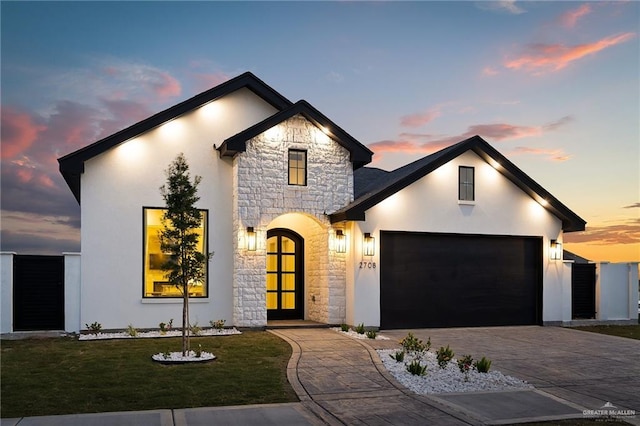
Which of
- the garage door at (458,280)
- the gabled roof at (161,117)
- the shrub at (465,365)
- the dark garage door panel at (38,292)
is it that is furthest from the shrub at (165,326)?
the shrub at (465,365)

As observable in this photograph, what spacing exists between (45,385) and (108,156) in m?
7.45

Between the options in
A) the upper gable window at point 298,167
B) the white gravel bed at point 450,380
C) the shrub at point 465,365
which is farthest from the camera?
the upper gable window at point 298,167

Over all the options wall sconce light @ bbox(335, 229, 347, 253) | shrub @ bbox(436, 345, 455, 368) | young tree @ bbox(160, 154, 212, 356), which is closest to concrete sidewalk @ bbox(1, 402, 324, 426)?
shrub @ bbox(436, 345, 455, 368)

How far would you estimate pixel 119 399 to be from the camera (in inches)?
320

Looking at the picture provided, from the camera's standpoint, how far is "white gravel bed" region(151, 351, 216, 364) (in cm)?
1073

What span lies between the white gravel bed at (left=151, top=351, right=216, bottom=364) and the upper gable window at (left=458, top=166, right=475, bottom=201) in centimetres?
920

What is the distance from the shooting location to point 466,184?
17234 mm

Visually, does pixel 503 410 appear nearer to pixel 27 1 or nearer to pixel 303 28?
pixel 303 28

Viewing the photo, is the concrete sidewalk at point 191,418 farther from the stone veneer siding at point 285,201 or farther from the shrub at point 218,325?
the stone veneer siding at point 285,201

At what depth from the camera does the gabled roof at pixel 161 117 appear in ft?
47.3

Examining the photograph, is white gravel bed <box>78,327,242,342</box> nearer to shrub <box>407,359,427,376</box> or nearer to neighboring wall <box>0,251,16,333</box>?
neighboring wall <box>0,251,16,333</box>

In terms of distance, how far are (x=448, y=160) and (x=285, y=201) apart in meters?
4.89

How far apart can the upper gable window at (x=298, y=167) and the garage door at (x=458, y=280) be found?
108 inches

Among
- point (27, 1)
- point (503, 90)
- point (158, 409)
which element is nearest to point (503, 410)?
point (158, 409)
